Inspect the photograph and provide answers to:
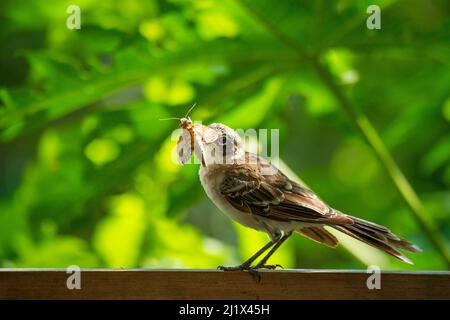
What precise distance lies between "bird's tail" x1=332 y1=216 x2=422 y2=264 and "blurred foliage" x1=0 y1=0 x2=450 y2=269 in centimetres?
62

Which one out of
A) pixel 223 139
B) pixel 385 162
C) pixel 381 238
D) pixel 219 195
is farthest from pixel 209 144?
pixel 385 162

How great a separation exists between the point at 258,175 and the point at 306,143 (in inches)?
103

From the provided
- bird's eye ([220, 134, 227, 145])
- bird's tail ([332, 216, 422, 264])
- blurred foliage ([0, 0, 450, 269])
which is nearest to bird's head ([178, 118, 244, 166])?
bird's eye ([220, 134, 227, 145])

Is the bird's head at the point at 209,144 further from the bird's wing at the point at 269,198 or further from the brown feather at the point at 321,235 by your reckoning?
the brown feather at the point at 321,235

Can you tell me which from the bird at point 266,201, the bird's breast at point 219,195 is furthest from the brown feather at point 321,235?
the bird's breast at point 219,195

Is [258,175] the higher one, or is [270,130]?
[270,130]

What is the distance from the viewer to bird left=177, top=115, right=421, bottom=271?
1563mm

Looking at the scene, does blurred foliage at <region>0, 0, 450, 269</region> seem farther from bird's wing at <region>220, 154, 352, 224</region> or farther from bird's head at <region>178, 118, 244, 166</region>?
bird's head at <region>178, 118, 244, 166</region>

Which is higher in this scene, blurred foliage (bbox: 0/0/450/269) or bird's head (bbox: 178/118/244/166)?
blurred foliage (bbox: 0/0/450/269)

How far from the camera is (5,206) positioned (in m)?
3.09
